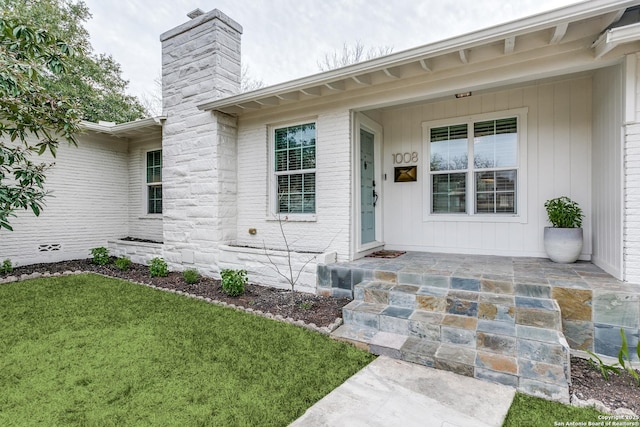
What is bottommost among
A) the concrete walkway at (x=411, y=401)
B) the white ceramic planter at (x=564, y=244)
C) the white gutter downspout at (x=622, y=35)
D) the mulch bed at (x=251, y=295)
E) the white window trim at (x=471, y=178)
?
the concrete walkway at (x=411, y=401)

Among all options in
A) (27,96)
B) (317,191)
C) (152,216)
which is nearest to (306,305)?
(317,191)

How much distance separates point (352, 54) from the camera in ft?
47.8

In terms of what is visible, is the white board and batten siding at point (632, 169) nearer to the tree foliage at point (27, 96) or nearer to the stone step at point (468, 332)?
the stone step at point (468, 332)

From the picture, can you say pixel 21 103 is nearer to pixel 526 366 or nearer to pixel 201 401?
pixel 201 401

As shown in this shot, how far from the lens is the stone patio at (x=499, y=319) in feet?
8.07

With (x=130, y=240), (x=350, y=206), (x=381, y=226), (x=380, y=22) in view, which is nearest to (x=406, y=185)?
(x=381, y=226)

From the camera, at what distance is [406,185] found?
5.42 meters

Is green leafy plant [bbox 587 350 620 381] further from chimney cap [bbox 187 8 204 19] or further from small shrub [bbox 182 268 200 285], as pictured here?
chimney cap [bbox 187 8 204 19]

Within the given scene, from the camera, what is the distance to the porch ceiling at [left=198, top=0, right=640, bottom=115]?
2773 millimetres

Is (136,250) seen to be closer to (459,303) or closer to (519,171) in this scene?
(459,303)

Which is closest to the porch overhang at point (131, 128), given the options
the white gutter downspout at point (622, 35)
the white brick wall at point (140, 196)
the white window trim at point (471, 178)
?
the white brick wall at point (140, 196)

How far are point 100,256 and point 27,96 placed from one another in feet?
11.9

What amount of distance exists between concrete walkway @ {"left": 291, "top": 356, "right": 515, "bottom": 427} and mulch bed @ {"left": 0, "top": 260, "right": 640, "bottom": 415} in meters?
0.66

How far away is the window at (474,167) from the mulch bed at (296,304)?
7.82ft
